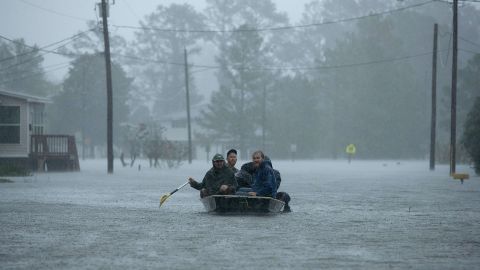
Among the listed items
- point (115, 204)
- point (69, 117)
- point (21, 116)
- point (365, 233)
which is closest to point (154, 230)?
point (365, 233)

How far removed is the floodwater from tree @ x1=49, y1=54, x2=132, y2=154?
8430 centimetres

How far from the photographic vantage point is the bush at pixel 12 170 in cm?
4069

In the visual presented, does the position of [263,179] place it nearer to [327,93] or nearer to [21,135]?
[21,135]

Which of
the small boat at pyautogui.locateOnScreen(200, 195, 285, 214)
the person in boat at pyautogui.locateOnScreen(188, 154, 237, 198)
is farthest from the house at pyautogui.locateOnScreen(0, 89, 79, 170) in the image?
the small boat at pyautogui.locateOnScreen(200, 195, 285, 214)

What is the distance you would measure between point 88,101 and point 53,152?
60.8 m

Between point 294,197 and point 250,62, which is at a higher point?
point 250,62

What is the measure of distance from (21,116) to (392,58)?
6253cm

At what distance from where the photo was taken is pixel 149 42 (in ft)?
436

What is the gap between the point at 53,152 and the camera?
48.1 meters

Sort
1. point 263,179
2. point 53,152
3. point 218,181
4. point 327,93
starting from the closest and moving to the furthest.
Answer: point 263,179
point 218,181
point 53,152
point 327,93

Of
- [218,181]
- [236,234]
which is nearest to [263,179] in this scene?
[218,181]

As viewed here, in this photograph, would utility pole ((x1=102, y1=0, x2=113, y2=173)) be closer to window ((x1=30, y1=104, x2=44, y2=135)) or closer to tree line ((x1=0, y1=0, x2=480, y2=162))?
window ((x1=30, y1=104, x2=44, y2=135))

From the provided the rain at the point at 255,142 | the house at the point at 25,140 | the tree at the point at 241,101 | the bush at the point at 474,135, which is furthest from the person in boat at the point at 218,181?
the tree at the point at 241,101

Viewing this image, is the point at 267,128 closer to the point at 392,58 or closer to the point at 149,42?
the point at 392,58
